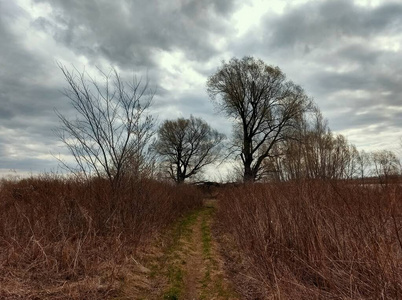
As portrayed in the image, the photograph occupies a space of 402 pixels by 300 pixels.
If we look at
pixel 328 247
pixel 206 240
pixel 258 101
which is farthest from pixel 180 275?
pixel 258 101

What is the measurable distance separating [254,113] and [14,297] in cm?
2847

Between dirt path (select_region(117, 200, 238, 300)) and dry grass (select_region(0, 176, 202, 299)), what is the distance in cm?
43

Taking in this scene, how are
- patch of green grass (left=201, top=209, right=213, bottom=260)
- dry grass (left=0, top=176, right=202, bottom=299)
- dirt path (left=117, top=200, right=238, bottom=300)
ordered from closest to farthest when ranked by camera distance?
dry grass (left=0, top=176, right=202, bottom=299) < dirt path (left=117, top=200, right=238, bottom=300) < patch of green grass (left=201, top=209, right=213, bottom=260)

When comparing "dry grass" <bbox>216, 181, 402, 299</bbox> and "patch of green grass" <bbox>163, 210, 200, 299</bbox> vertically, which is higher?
"dry grass" <bbox>216, 181, 402, 299</bbox>

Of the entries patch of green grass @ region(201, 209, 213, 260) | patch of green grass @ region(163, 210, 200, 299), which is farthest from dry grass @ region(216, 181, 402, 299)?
patch of green grass @ region(201, 209, 213, 260)

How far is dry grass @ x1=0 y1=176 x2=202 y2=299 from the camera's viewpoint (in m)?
4.49

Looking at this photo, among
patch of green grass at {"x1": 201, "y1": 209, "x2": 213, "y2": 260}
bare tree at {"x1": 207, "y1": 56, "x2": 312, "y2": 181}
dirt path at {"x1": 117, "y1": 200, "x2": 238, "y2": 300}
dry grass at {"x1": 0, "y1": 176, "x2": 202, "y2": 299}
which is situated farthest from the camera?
bare tree at {"x1": 207, "y1": 56, "x2": 312, "y2": 181}

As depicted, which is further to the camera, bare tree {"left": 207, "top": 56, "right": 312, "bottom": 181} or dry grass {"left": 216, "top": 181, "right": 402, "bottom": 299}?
bare tree {"left": 207, "top": 56, "right": 312, "bottom": 181}

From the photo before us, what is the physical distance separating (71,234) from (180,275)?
242 cm

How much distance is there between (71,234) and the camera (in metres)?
6.26

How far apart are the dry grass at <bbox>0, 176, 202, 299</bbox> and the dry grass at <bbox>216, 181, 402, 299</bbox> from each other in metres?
2.50

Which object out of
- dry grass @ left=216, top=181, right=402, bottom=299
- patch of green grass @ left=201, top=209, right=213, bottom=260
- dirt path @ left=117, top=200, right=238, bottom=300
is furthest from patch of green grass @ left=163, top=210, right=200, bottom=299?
dry grass @ left=216, top=181, right=402, bottom=299

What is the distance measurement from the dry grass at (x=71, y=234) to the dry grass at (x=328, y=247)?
2.50 m

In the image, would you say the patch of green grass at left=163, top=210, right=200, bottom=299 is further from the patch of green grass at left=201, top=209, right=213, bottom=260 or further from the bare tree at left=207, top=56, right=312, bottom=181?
the bare tree at left=207, top=56, right=312, bottom=181
